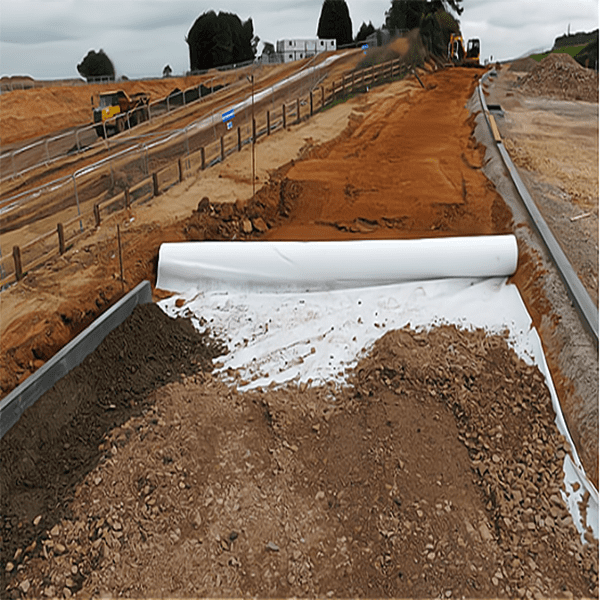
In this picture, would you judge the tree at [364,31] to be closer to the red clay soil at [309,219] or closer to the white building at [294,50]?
the white building at [294,50]

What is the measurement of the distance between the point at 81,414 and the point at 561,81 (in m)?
37.7

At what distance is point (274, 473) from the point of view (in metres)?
5.56

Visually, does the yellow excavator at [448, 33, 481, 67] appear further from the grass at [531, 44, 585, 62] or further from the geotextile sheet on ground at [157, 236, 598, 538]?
the geotextile sheet on ground at [157, 236, 598, 538]

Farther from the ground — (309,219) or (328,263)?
(309,219)

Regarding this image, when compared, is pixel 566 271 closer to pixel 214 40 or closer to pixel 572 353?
pixel 572 353

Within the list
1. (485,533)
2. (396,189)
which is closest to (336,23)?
(396,189)

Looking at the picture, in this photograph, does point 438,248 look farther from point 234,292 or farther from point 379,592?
point 379,592

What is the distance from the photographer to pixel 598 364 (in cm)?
633

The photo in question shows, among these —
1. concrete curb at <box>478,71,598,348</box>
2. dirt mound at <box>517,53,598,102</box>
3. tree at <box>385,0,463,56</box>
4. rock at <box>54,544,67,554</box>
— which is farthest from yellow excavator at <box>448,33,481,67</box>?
rock at <box>54,544,67,554</box>

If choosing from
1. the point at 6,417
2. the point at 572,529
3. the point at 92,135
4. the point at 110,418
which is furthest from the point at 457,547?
the point at 92,135

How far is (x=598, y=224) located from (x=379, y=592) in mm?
9115

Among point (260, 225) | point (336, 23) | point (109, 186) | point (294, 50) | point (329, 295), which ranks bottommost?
point (329, 295)

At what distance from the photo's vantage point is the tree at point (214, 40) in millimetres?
42688

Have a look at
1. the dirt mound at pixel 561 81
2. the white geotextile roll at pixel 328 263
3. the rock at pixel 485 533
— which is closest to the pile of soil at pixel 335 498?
the rock at pixel 485 533
